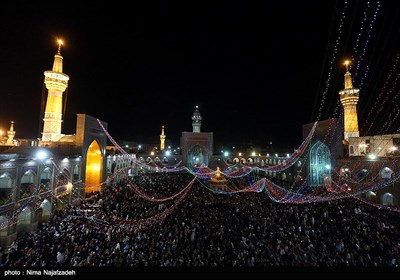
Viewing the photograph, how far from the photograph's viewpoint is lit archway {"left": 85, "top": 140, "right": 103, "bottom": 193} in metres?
22.6

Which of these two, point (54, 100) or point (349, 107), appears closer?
point (54, 100)

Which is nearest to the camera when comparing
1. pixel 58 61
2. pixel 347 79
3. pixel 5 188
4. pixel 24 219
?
pixel 5 188

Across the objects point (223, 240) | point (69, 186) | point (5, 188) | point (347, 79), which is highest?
point (347, 79)

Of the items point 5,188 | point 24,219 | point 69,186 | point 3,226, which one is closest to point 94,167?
point 69,186

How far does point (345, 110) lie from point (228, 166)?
21664 mm

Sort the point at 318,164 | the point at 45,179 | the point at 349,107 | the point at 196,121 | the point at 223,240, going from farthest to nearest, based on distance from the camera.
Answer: the point at 196,121, the point at 349,107, the point at 318,164, the point at 45,179, the point at 223,240

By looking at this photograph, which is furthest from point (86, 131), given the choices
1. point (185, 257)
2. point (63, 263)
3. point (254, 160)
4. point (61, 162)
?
point (254, 160)

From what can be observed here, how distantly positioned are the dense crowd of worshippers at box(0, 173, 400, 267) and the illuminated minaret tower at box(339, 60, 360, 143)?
18967 mm

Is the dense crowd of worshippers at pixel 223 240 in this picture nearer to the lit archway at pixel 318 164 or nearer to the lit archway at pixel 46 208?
the lit archway at pixel 46 208

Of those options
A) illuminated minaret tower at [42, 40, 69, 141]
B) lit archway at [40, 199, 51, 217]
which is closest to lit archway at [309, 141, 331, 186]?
lit archway at [40, 199, 51, 217]

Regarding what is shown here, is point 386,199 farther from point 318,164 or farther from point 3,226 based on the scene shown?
point 3,226

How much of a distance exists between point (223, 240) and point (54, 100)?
22.7m

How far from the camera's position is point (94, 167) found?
2292cm

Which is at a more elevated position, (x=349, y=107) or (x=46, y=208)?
(x=349, y=107)
